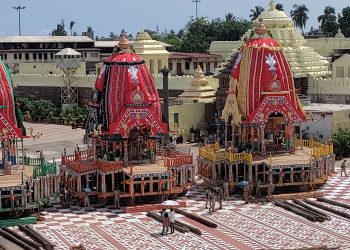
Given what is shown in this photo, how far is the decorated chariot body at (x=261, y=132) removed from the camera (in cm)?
2902

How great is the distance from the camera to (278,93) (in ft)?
97.8

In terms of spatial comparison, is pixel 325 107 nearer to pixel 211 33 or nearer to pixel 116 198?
pixel 116 198

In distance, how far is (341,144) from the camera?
123ft

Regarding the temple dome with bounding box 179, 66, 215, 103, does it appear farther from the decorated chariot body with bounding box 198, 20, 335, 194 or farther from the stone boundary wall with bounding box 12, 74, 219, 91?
the decorated chariot body with bounding box 198, 20, 335, 194

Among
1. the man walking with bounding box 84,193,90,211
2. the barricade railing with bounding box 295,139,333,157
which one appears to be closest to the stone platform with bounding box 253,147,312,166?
the barricade railing with bounding box 295,139,333,157

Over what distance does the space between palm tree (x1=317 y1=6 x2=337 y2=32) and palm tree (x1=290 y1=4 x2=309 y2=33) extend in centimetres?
254

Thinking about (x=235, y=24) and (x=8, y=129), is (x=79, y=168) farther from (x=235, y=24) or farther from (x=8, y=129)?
(x=235, y=24)

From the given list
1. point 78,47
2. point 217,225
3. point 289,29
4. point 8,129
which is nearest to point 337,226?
point 217,225

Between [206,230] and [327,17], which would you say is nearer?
[206,230]

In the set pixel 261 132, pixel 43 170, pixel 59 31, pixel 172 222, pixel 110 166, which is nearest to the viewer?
pixel 172 222

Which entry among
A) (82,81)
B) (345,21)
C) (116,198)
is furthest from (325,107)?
(345,21)

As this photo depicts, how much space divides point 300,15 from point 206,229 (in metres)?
87.7

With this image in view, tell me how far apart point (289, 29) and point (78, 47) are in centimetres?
3994

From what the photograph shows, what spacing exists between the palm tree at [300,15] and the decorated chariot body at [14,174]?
3320 inches
